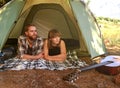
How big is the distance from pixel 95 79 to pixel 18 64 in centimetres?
151

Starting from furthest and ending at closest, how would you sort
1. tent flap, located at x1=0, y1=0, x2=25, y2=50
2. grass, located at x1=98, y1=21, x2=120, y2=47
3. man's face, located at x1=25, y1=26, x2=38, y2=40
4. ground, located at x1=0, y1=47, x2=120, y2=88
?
grass, located at x1=98, y1=21, x2=120, y2=47 < tent flap, located at x1=0, y1=0, x2=25, y2=50 < man's face, located at x1=25, y1=26, x2=38, y2=40 < ground, located at x1=0, y1=47, x2=120, y2=88

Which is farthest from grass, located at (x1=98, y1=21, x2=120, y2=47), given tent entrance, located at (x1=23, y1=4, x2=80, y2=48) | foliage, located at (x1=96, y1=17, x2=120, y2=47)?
tent entrance, located at (x1=23, y1=4, x2=80, y2=48)

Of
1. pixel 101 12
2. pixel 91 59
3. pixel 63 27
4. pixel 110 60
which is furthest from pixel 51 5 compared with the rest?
pixel 101 12

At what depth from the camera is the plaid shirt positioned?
19.8 feet

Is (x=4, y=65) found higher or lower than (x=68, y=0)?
lower

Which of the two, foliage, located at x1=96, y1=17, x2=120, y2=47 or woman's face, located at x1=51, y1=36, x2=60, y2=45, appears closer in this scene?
woman's face, located at x1=51, y1=36, x2=60, y2=45

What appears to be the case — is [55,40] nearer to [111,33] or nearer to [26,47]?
[26,47]

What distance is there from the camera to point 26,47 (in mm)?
6059


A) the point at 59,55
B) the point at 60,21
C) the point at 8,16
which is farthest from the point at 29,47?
the point at 60,21

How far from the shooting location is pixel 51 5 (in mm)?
7383

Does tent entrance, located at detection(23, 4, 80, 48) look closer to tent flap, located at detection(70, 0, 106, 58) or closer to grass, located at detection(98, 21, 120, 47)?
tent flap, located at detection(70, 0, 106, 58)

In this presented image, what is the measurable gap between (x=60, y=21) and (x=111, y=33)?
366 cm

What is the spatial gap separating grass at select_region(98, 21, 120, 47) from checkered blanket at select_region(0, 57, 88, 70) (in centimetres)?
347

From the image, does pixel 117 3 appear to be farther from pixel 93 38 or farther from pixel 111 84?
pixel 111 84
